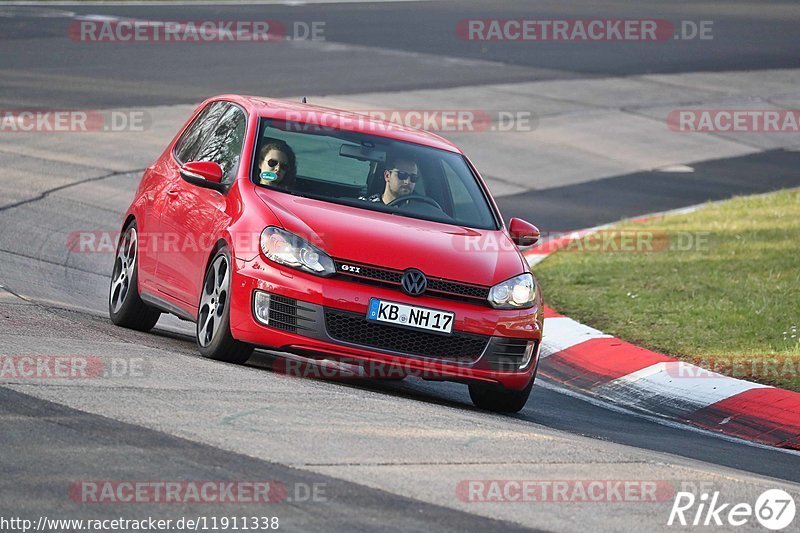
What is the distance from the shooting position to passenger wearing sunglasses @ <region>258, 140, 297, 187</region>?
8.85 m

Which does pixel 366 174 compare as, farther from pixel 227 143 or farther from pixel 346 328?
pixel 346 328

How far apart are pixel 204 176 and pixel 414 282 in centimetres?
165

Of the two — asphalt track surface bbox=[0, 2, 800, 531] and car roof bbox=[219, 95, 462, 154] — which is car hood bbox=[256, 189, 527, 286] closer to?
asphalt track surface bbox=[0, 2, 800, 531]

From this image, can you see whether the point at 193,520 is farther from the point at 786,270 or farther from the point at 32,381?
the point at 786,270

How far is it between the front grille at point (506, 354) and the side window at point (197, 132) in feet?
8.81

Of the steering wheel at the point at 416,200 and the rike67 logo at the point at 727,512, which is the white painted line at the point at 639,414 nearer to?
the steering wheel at the point at 416,200

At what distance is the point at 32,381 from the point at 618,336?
218 inches

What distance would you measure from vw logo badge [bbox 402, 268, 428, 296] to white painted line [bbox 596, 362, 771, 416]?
2403mm

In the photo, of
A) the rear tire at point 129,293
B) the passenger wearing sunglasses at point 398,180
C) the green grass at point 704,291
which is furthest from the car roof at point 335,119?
the green grass at point 704,291

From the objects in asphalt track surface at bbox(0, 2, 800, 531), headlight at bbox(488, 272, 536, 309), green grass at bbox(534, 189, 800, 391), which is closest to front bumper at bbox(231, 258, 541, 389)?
headlight at bbox(488, 272, 536, 309)

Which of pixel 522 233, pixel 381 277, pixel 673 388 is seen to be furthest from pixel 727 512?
pixel 673 388

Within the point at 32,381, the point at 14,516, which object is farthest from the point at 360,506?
the point at 32,381

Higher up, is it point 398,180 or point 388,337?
point 398,180

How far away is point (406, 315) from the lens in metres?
7.97
